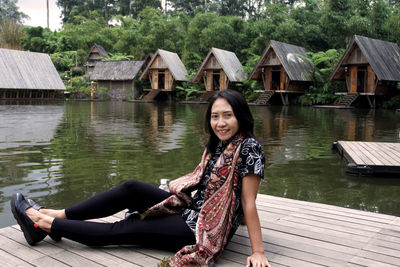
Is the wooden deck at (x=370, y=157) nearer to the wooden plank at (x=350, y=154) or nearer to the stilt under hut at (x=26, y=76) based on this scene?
the wooden plank at (x=350, y=154)

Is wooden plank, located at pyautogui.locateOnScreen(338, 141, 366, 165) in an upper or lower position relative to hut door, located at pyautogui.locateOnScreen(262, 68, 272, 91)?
lower

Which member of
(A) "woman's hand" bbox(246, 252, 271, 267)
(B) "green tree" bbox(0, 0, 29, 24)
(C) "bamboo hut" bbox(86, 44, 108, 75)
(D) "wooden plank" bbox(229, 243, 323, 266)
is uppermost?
(B) "green tree" bbox(0, 0, 29, 24)

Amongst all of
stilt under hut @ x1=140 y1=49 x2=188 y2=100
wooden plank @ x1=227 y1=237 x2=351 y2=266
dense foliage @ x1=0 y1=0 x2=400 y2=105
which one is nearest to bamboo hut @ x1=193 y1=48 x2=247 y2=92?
dense foliage @ x1=0 y1=0 x2=400 y2=105

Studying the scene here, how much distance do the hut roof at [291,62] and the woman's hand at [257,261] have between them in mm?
23466

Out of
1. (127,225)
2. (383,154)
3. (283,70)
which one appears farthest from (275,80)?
(127,225)

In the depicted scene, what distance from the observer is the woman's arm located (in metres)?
2.34

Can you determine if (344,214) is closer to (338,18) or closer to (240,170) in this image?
(240,170)

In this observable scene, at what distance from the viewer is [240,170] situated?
2.43 m

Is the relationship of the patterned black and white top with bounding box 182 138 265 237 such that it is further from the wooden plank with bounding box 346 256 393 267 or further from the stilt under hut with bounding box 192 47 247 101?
the stilt under hut with bounding box 192 47 247 101

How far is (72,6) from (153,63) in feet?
112

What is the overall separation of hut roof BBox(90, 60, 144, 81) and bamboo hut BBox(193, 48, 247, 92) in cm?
644

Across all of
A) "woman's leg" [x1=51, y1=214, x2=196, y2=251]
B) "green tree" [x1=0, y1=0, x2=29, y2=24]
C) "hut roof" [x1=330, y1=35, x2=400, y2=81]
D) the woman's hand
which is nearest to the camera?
the woman's hand

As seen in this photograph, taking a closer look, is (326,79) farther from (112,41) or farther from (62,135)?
(112,41)

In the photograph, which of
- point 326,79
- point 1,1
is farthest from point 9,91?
point 1,1
